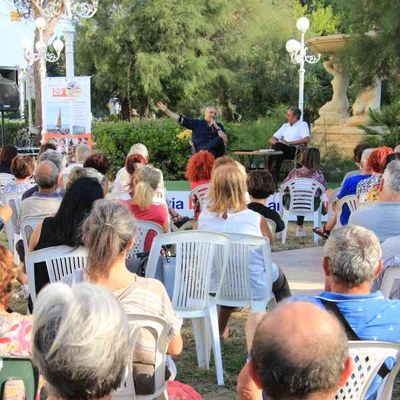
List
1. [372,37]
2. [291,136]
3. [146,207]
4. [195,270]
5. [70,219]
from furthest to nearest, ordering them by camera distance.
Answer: [291,136], [372,37], [146,207], [195,270], [70,219]

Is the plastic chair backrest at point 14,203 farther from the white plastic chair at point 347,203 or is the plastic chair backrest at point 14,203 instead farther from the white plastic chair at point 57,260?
the white plastic chair at point 347,203

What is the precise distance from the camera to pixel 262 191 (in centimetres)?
528

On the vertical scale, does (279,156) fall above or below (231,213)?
below

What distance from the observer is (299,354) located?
1513mm

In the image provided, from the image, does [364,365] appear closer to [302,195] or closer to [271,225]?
[271,225]

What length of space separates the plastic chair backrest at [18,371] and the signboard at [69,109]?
9426mm

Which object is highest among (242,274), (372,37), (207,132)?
(372,37)

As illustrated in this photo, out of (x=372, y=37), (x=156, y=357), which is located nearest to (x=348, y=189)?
(x=156, y=357)

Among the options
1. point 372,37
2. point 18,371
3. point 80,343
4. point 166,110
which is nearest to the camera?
point 80,343

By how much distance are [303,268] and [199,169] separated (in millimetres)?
1512

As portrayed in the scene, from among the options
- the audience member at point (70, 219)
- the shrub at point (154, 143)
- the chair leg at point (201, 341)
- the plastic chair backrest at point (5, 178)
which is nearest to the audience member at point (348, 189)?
the chair leg at point (201, 341)

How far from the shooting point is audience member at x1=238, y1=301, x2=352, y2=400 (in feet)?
4.98

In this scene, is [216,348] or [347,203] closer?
[216,348]

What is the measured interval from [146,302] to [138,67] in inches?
944
